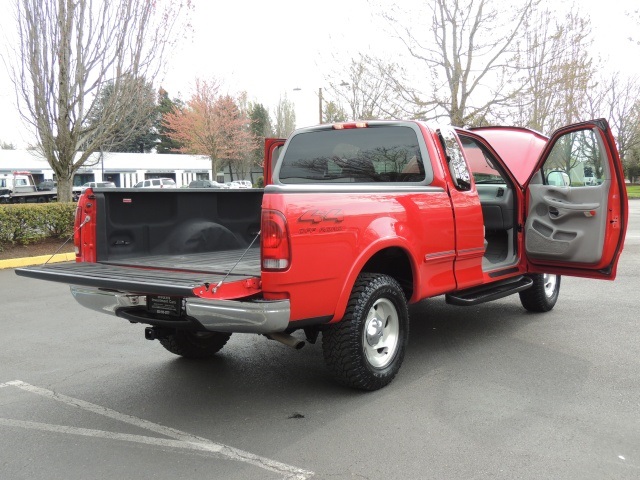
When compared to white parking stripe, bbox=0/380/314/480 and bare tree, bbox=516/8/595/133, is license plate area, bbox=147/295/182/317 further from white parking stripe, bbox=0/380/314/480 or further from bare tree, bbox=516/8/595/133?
bare tree, bbox=516/8/595/133

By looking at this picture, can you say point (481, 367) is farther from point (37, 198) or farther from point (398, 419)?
point (37, 198)

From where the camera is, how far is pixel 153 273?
4094mm

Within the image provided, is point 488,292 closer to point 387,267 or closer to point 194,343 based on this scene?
point 387,267

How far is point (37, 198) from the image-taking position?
94.6 ft

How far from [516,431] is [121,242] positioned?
3259 mm

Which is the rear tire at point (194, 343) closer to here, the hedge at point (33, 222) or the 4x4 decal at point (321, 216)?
the 4x4 decal at point (321, 216)

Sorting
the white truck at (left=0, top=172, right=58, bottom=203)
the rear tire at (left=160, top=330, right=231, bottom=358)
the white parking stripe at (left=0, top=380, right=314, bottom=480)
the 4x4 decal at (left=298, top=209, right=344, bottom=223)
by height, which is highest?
the white truck at (left=0, top=172, right=58, bottom=203)

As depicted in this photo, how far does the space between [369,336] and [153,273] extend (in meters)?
1.62

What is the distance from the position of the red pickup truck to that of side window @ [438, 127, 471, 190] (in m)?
0.02

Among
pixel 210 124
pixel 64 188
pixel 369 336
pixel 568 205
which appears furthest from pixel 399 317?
pixel 210 124

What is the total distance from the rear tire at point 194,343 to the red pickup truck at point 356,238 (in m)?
0.02

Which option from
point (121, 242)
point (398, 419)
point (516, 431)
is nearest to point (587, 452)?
point (516, 431)

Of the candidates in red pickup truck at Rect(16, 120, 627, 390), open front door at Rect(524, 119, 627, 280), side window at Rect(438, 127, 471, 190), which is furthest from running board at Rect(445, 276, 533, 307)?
side window at Rect(438, 127, 471, 190)

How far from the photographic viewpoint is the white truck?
27.9m
